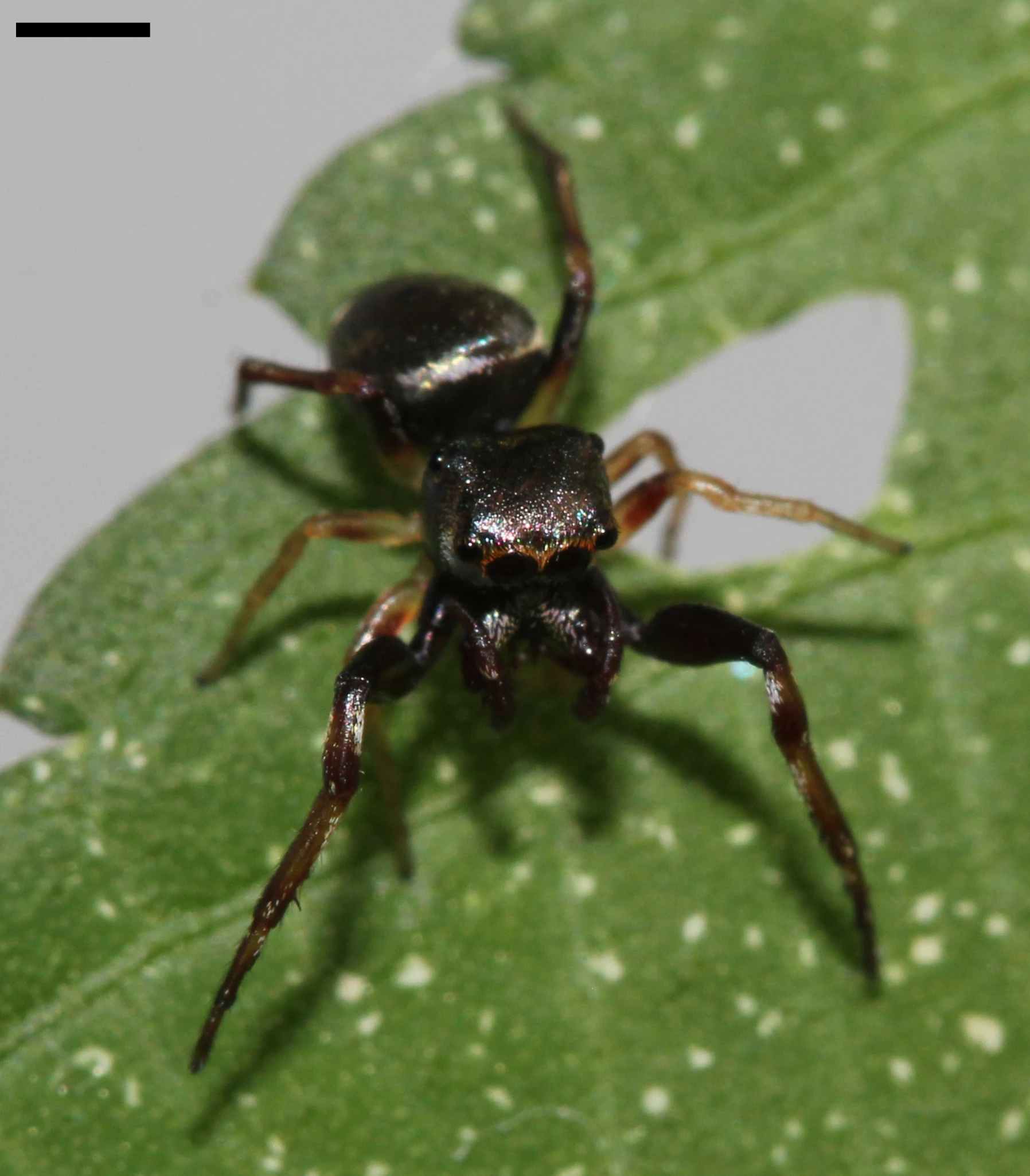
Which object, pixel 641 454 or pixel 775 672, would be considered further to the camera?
pixel 641 454

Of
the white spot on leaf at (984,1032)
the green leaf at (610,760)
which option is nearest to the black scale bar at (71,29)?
the green leaf at (610,760)

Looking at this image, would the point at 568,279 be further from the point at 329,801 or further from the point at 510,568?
the point at 329,801

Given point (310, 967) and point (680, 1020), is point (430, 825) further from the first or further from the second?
point (680, 1020)

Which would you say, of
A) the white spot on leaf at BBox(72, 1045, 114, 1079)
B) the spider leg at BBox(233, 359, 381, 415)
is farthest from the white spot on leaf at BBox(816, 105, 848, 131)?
the white spot on leaf at BBox(72, 1045, 114, 1079)

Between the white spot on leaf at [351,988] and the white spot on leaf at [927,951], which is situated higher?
the white spot on leaf at [351,988]

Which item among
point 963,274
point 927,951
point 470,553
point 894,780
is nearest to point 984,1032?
point 927,951

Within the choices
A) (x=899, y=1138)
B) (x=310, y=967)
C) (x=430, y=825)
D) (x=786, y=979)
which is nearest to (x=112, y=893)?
(x=310, y=967)

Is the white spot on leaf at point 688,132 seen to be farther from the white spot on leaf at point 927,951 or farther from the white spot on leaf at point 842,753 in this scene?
the white spot on leaf at point 927,951
